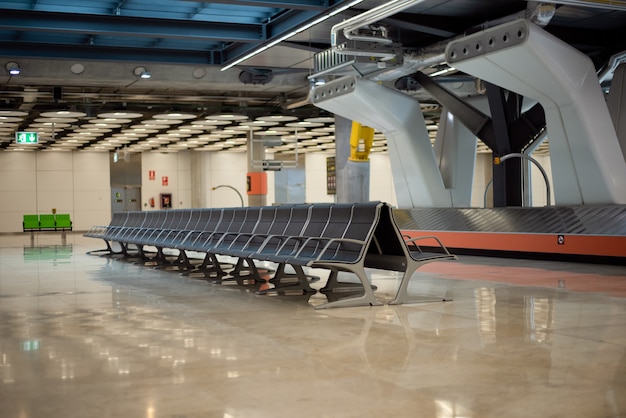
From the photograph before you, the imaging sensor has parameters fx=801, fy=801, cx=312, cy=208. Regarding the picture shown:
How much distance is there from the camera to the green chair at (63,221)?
1884 inches

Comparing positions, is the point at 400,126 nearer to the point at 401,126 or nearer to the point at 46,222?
the point at 401,126

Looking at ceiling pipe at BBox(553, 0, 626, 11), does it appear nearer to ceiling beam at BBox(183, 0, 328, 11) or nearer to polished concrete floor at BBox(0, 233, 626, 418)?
ceiling beam at BBox(183, 0, 328, 11)

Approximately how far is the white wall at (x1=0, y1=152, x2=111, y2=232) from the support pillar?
26.0m

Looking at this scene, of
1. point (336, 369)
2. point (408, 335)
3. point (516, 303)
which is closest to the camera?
point (336, 369)

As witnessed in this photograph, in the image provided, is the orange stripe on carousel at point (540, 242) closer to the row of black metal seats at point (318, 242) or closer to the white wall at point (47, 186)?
the row of black metal seats at point (318, 242)

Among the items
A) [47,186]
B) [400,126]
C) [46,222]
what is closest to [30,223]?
[46,222]

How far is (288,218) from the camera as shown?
10594 millimetres

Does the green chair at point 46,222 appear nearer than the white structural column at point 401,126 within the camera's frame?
No

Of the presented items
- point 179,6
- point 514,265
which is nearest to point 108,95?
point 179,6

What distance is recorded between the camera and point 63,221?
157 feet

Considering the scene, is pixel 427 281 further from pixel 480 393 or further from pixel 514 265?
pixel 480 393

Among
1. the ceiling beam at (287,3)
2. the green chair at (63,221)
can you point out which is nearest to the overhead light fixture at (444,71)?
the ceiling beam at (287,3)

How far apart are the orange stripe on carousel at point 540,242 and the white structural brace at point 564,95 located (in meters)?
1.41

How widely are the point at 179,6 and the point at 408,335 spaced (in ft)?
37.9
